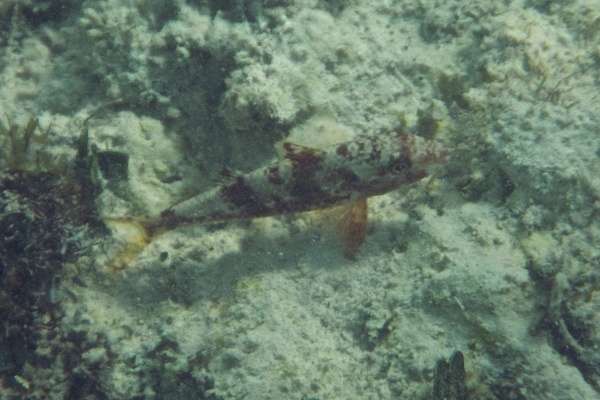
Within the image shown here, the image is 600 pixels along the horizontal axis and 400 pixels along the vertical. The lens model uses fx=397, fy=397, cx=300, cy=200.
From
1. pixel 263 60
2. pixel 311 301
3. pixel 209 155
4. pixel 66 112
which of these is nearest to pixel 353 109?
pixel 263 60

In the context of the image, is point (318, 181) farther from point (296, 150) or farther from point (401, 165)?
point (401, 165)

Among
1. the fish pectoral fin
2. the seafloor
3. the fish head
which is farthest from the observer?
the fish pectoral fin

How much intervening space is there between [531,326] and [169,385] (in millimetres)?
3251

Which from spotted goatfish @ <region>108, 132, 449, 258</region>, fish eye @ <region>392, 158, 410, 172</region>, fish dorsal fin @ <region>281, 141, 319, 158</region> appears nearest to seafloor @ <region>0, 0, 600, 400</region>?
spotted goatfish @ <region>108, 132, 449, 258</region>

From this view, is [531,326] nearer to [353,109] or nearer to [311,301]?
[311,301]

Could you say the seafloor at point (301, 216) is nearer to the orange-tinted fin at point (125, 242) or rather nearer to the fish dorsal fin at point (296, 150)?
the orange-tinted fin at point (125, 242)

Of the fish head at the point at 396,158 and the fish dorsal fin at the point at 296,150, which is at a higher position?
the fish head at the point at 396,158

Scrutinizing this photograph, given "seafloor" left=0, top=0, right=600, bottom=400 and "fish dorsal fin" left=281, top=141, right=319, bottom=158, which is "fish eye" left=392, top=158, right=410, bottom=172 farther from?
"fish dorsal fin" left=281, top=141, right=319, bottom=158

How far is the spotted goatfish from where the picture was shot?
3879mm

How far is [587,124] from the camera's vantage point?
12.7 ft

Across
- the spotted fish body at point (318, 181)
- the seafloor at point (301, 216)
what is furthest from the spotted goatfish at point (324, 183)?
the seafloor at point (301, 216)

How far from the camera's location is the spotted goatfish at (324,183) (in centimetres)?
388

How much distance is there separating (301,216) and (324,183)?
67 cm

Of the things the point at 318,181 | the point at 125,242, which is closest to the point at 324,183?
the point at 318,181
